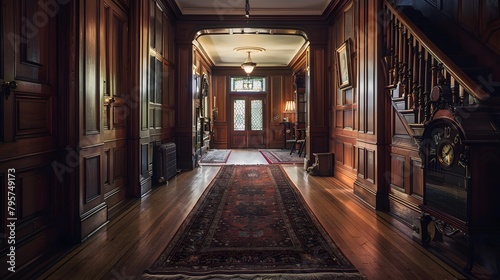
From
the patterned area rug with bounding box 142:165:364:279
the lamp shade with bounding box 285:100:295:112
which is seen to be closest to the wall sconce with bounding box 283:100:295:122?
the lamp shade with bounding box 285:100:295:112

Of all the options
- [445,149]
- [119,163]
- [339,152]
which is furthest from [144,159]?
[445,149]

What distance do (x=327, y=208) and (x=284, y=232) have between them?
1170 millimetres

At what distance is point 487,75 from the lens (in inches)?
119

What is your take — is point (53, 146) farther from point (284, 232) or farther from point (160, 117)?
point (160, 117)

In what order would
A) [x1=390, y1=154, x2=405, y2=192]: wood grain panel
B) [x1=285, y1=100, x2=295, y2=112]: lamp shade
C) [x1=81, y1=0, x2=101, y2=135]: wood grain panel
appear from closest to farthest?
[x1=81, y1=0, x2=101, y2=135]: wood grain panel < [x1=390, y1=154, x2=405, y2=192]: wood grain panel < [x1=285, y1=100, x2=295, y2=112]: lamp shade

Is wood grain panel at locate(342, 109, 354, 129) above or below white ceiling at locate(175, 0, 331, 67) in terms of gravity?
below

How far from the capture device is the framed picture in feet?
18.9

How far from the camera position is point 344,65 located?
6.03 m

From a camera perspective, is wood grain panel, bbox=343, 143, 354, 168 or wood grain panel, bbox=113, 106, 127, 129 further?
wood grain panel, bbox=343, 143, 354, 168

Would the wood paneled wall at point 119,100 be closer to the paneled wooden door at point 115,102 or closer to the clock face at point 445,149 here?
the paneled wooden door at point 115,102

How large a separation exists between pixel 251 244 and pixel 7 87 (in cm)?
224

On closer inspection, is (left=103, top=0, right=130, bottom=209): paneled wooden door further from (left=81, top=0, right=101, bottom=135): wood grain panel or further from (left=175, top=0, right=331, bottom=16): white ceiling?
(left=175, top=0, right=331, bottom=16): white ceiling

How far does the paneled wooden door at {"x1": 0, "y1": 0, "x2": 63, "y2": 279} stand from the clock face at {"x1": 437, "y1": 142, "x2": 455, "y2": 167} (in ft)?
10.6

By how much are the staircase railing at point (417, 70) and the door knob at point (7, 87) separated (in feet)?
10.7
